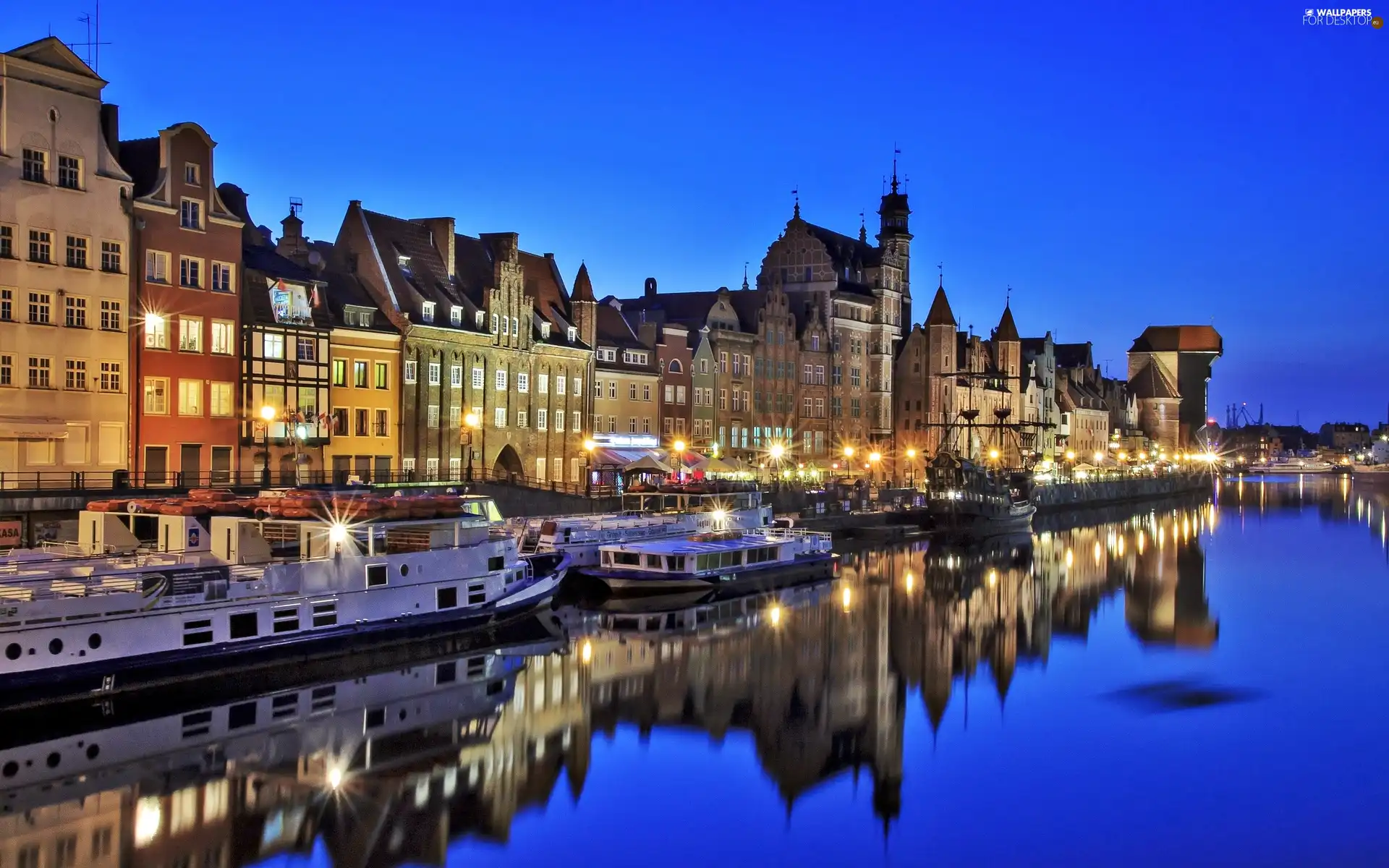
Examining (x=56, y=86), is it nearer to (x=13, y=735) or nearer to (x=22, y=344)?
(x=22, y=344)

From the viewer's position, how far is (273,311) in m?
63.0

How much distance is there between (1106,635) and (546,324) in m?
41.7

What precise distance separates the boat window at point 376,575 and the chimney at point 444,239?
3932 cm

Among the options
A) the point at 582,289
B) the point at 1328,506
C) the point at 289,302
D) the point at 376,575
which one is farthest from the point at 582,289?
the point at 1328,506

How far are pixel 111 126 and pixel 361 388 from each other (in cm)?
1805

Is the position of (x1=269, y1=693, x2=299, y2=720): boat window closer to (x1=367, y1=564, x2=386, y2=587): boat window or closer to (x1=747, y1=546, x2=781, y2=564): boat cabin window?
(x1=367, y1=564, x2=386, y2=587): boat window

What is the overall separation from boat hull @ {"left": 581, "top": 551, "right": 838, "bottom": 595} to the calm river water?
2.11 m

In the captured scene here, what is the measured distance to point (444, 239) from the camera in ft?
258

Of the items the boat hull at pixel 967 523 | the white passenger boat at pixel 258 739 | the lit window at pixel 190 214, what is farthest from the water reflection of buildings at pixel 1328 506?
the lit window at pixel 190 214

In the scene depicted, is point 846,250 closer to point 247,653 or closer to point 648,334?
point 648,334

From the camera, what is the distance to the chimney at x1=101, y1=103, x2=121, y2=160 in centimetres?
5678

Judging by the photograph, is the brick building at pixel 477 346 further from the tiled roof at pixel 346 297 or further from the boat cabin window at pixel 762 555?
the boat cabin window at pixel 762 555

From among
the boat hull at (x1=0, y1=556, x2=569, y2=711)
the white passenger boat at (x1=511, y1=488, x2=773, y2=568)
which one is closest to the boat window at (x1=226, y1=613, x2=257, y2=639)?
the boat hull at (x1=0, y1=556, x2=569, y2=711)

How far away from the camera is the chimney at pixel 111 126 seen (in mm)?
56781
